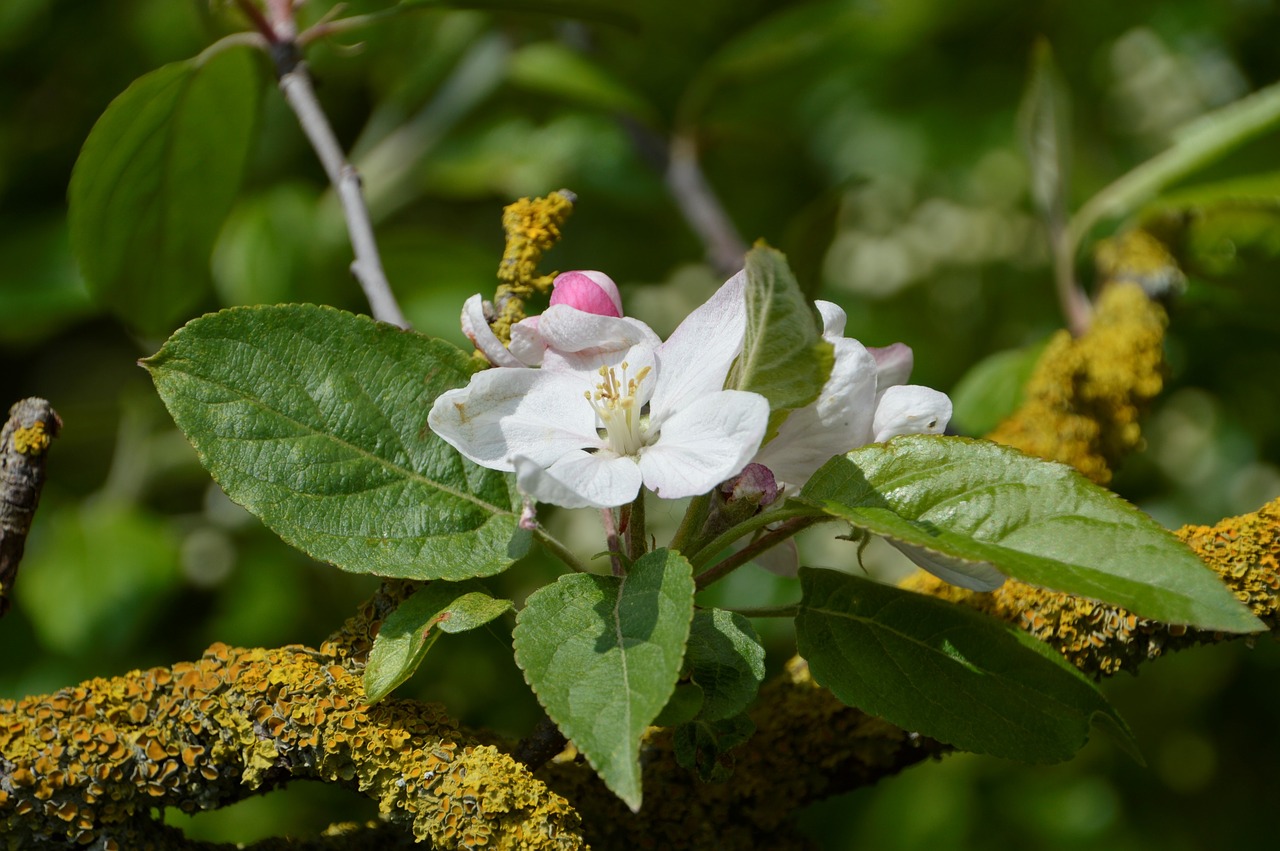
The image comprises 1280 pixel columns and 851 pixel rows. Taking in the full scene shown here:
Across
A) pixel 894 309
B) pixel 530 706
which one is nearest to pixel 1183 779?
pixel 894 309

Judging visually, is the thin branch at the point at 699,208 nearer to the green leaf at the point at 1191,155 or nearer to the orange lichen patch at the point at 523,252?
the green leaf at the point at 1191,155

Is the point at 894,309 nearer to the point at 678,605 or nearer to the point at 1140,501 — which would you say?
the point at 1140,501

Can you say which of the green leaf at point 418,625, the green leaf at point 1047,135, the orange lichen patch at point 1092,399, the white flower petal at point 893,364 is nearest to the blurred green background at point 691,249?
the green leaf at point 1047,135

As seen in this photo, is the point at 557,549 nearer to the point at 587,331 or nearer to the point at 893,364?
the point at 587,331

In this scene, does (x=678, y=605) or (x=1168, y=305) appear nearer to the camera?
(x=678, y=605)

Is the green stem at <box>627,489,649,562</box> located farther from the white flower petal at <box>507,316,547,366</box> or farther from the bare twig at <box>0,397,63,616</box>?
the bare twig at <box>0,397,63,616</box>

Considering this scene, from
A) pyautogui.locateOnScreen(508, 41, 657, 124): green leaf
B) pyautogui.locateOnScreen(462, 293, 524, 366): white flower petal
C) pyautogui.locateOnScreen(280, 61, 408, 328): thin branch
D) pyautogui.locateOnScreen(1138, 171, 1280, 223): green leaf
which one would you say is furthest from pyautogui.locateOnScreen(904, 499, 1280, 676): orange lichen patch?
pyautogui.locateOnScreen(508, 41, 657, 124): green leaf
